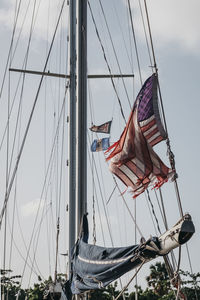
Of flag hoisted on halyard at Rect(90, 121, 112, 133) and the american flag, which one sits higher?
flag hoisted on halyard at Rect(90, 121, 112, 133)

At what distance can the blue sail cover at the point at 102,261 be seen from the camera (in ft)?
25.7

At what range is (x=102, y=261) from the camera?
8.98m

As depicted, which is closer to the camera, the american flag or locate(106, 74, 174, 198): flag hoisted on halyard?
locate(106, 74, 174, 198): flag hoisted on halyard

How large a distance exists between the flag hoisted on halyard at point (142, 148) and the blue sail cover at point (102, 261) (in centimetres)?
144

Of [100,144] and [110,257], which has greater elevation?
[100,144]

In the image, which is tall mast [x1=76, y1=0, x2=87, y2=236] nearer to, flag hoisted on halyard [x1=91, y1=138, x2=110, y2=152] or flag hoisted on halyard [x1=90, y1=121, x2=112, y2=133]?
flag hoisted on halyard [x1=91, y1=138, x2=110, y2=152]

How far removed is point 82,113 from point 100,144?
15.0ft

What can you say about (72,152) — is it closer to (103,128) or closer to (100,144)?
(100,144)

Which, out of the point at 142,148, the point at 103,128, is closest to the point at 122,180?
the point at 142,148

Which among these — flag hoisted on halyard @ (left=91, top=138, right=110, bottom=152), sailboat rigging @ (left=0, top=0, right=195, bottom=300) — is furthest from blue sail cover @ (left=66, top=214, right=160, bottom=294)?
flag hoisted on halyard @ (left=91, top=138, right=110, bottom=152)

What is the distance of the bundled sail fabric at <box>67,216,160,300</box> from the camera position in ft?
25.7

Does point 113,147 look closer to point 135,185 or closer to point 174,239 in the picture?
point 135,185

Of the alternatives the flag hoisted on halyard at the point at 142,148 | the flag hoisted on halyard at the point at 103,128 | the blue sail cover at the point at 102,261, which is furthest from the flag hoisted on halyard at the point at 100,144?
the flag hoisted on halyard at the point at 142,148

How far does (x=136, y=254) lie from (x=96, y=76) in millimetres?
12682
